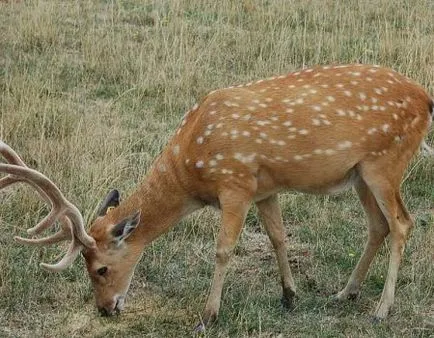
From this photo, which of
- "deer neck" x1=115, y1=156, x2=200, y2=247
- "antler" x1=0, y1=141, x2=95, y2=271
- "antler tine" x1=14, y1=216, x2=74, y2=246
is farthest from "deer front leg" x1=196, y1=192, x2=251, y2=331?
"antler tine" x1=14, y1=216, x2=74, y2=246

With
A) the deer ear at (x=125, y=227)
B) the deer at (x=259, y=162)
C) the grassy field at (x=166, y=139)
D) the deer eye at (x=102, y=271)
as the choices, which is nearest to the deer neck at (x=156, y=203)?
the deer at (x=259, y=162)

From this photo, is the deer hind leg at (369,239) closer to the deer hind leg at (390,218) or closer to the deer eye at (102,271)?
the deer hind leg at (390,218)

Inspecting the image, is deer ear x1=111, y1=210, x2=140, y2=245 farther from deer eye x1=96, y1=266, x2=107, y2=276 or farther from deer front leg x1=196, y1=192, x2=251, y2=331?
deer front leg x1=196, y1=192, x2=251, y2=331

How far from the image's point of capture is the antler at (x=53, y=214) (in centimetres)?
520

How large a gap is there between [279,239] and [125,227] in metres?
1.14

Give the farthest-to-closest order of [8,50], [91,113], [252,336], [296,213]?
[8,50] → [91,113] → [296,213] → [252,336]

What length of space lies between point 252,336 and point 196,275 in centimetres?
89

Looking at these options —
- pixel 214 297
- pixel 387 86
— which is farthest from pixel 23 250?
pixel 387 86

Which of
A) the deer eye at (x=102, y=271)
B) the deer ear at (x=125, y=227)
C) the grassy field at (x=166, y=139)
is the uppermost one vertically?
the deer ear at (x=125, y=227)

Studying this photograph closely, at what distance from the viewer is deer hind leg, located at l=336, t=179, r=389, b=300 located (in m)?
6.12

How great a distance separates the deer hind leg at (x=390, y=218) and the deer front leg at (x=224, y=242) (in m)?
0.82

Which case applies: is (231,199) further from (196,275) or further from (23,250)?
(23,250)

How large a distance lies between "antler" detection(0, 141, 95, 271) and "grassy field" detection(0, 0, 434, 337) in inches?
21.5

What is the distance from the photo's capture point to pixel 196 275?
20.8 ft
